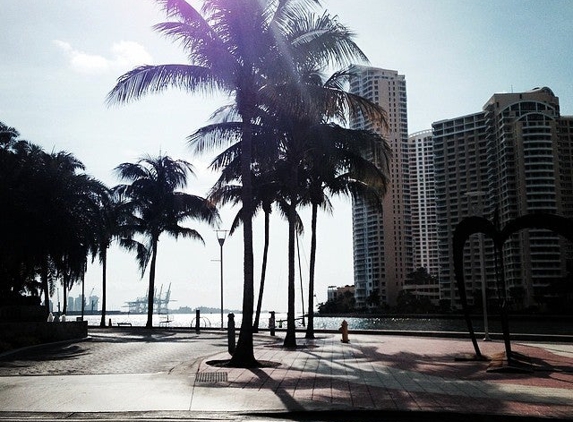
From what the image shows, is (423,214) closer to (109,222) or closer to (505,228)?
(109,222)

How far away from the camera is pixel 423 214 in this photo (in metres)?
141

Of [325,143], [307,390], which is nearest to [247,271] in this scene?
[307,390]

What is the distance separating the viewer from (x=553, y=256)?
10169cm

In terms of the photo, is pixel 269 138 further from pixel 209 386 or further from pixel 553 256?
pixel 553 256

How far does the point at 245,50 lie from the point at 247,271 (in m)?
6.05

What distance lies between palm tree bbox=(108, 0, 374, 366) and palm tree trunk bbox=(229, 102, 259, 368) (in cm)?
3

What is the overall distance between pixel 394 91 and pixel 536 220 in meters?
54.4

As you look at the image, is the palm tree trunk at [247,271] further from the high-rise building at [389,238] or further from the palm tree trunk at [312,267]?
the high-rise building at [389,238]

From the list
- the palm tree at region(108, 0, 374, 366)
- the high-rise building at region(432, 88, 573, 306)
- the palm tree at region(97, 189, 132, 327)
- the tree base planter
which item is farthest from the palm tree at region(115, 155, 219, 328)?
the high-rise building at region(432, 88, 573, 306)

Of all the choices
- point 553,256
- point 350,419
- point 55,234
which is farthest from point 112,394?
point 553,256

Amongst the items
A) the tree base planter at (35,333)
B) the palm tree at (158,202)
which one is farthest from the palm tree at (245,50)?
the palm tree at (158,202)

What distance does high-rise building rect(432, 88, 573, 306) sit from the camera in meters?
97.6

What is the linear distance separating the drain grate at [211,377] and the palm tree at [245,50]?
2427mm

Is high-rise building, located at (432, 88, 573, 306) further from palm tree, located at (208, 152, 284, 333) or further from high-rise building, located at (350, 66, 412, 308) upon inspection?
palm tree, located at (208, 152, 284, 333)
